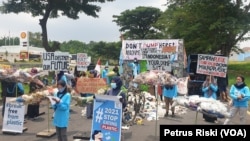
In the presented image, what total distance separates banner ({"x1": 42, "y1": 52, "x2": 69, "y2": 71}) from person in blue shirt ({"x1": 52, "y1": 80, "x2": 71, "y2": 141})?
4447mm

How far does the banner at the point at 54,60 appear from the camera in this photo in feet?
47.0

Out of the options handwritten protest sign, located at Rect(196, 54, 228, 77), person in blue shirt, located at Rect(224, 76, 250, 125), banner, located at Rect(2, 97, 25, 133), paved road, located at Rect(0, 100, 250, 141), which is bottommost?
paved road, located at Rect(0, 100, 250, 141)

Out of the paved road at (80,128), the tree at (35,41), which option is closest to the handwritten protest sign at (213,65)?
the paved road at (80,128)

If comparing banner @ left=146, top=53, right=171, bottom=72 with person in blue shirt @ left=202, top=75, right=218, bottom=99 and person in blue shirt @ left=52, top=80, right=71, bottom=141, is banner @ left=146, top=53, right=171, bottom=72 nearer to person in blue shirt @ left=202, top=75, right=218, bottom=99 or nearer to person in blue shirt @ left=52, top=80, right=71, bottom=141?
person in blue shirt @ left=202, top=75, right=218, bottom=99

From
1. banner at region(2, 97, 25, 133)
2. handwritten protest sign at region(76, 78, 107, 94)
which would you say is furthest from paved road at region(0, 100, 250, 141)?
handwritten protest sign at region(76, 78, 107, 94)

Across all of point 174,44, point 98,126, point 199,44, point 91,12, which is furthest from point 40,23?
point 98,126

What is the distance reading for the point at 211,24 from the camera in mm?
43250

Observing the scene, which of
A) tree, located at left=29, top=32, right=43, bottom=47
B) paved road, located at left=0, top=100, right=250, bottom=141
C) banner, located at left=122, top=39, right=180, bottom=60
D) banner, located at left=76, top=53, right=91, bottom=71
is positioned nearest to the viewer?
paved road, located at left=0, top=100, right=250, bottom=141

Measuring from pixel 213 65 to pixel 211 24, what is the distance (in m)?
30.8

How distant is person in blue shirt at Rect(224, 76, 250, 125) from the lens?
1264cm

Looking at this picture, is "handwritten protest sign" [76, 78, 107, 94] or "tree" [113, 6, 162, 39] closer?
"handwritten protest sign" [76, 78, 107, 94]

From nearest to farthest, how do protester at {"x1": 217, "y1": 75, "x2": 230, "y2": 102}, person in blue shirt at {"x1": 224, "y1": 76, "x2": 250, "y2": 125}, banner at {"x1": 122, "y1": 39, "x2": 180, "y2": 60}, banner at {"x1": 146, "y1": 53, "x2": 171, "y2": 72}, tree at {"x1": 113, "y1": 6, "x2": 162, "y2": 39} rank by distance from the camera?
person in blue shirt at {"x1": 224, "y1": 76, "x2": 250, "y2": 125}
banner at {"x1": 146, "y1": 53, "x2": 171, "y2": 72}
protester at {"x1": 217, "y1": 75, "x2": 230, "y2": 102}
banner at {"x1": 122, "y1": 39, "x2": 180, "y2": 60}
tree at {"x1": 113, "y1": 6, "x2": 162, "y2": 39}

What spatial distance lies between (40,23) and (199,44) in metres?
16.5

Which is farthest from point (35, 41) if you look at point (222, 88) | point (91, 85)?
point (91, 85)
